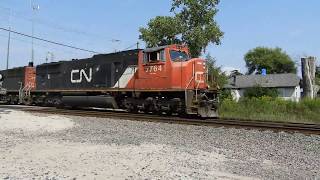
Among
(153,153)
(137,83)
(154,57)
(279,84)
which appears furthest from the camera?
(279,84)

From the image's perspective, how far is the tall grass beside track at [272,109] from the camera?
2250 cm

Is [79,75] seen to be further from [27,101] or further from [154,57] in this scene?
[27,101]

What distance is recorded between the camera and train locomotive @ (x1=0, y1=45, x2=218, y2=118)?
18.1 m

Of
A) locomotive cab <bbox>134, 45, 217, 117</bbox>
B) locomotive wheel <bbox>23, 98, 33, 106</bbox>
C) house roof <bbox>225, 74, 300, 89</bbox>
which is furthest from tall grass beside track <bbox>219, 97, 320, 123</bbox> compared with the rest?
house roof <bbox>225, 74, 300, 89</bbox>

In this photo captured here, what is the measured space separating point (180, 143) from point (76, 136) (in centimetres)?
274

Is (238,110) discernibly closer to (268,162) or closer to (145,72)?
(145,72)

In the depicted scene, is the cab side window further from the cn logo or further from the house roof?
the house roof

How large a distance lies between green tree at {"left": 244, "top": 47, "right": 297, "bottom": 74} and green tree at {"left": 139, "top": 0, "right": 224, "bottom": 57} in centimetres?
8349

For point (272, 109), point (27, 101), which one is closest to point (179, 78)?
point (272, 109)

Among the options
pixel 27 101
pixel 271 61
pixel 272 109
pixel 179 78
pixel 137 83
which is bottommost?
pixel 272 109

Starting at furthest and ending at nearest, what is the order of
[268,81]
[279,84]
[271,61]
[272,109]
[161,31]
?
[271,61], [268,81], [279,84], [161,31], [272,109]

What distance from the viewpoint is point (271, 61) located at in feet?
373

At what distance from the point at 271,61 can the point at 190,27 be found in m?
84.5

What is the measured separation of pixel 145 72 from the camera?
1956cm
